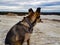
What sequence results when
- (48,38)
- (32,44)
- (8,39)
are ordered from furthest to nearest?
(48,38), (32,44), (8,39)

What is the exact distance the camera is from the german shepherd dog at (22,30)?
19.0ft

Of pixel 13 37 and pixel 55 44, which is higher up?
pixel 13 37

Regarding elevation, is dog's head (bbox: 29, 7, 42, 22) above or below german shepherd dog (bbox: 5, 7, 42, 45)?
above

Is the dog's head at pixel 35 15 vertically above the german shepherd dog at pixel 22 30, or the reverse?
the dog's head at pixel 35 15

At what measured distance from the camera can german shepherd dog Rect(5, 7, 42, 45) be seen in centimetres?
580

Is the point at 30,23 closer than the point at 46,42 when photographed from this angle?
Yes

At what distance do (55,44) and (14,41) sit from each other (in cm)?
274

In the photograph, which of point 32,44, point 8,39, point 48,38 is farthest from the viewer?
point 48,38

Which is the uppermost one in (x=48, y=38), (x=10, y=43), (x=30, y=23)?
(x=30, y=23)

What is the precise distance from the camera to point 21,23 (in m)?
5.88

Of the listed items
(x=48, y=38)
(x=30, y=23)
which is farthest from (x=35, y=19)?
(x=48, y=38)

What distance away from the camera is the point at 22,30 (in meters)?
5.86

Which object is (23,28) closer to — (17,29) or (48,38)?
(17,29)

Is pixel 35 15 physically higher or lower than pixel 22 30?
higher
